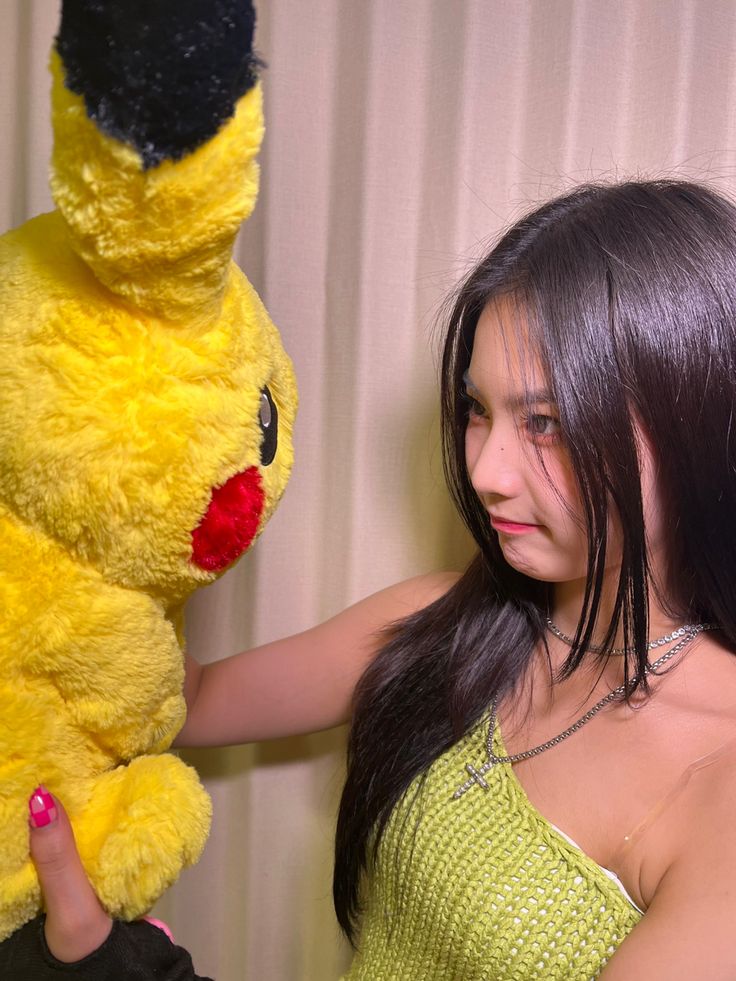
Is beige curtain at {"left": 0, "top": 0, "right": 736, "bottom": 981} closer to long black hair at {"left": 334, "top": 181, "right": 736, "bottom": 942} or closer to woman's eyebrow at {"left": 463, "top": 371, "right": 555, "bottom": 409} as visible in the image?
long black hair at {"left": 334, "top": 181, "right": 736, "bottom": 942}

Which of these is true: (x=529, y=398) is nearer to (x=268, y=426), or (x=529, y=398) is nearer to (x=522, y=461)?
(x=522, y=461)

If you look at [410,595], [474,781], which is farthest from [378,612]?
[474,781]

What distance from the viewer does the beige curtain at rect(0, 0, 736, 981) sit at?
1.08 metres

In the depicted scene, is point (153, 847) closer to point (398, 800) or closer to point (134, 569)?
point (134, 569)

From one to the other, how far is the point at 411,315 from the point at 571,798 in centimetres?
59

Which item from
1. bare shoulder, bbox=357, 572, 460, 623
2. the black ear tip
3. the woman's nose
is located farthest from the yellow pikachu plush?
bare shoulder, bbox=357, 572, 460, 623

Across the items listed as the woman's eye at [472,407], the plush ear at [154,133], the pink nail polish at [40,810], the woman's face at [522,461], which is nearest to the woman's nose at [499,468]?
the woman's face at [522,461]

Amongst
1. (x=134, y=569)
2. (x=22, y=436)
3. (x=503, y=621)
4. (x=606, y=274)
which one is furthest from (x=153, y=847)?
(x=606, y=274)

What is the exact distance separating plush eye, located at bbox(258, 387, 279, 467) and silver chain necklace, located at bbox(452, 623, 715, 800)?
439 millimetres

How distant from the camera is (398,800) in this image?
1.03m

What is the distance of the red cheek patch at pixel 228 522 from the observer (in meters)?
0.69

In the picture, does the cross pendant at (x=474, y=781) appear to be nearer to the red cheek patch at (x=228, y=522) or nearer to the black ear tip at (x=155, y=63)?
the red cheek patch at (x=228, y=522)

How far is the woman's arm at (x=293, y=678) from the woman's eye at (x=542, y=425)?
356 mm

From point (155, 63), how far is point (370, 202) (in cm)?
63
